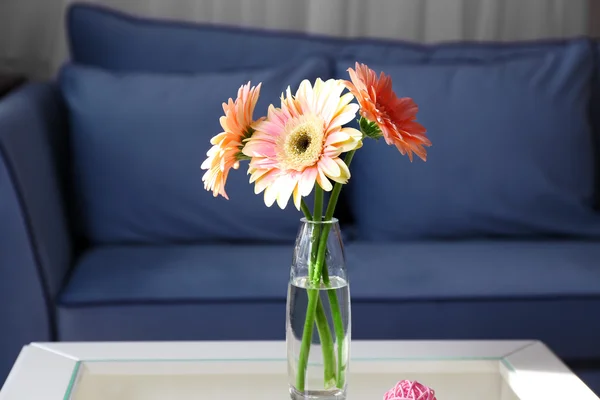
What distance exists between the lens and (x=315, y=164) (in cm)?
81

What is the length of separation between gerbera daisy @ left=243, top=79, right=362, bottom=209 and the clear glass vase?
84 mm

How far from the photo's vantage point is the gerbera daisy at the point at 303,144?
81 cm

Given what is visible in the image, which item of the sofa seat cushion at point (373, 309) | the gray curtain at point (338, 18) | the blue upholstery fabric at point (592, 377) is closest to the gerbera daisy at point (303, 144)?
the sofa seat cushion at point (373, 309)

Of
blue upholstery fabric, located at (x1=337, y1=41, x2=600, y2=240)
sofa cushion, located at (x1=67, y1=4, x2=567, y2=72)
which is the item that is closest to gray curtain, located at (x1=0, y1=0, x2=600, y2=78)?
sofa cushion, located at (x1=67, y1=4, x2=567, y2=72)

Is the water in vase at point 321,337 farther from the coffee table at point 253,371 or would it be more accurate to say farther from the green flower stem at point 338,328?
the coffee table at point 253,371

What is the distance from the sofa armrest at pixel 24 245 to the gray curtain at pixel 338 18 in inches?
32.5

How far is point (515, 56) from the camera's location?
2059 mm

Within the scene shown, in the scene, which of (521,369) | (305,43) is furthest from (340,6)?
(521,369)

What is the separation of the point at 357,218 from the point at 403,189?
0.16 metres

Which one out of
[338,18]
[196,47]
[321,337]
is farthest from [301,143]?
[338,18]

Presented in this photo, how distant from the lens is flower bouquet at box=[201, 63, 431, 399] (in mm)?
815

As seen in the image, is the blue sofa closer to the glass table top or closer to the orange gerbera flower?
the glass table top

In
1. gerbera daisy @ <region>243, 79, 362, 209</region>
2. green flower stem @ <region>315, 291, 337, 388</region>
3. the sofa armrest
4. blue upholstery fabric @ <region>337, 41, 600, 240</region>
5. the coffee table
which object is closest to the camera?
gerbera daisy @ <region>243, 79, 362, 209</region>

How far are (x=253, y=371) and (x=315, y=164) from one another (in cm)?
37
